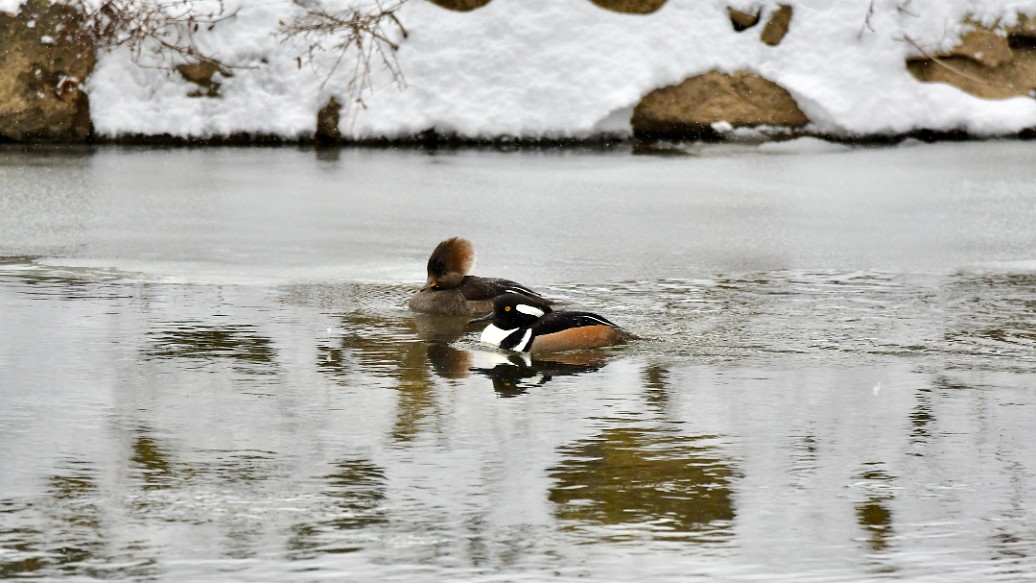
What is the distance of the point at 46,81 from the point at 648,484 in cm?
1057

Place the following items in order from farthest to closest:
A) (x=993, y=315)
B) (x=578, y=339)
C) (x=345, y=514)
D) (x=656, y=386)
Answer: (x=993, y=315) → (x=578, y=339) → (x=656, y=386) → (x=345, y=514)

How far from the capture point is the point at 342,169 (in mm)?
12617

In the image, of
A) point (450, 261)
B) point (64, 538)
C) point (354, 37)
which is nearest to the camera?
point (64, 538)

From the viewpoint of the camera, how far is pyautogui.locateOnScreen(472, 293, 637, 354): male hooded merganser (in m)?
6.91

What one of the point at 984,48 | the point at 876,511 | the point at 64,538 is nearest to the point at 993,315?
the point at 876,511

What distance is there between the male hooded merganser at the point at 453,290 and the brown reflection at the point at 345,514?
2.93 m

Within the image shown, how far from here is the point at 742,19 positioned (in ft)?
47.9

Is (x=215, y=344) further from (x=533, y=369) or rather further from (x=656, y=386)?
(x=656, y=386)

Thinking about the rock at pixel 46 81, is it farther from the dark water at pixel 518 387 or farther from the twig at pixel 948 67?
the twig at pixel 948 67

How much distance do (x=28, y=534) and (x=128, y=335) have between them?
2.94 meters

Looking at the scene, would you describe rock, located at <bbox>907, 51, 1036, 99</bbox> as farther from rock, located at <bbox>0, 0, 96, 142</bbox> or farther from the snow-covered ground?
rock, located at <bbox>0, 0, 96, 142</bbox>

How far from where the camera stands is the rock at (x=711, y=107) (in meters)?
14.1

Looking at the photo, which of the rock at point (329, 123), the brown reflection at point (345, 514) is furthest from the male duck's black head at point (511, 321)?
the rock at point (329, 123)

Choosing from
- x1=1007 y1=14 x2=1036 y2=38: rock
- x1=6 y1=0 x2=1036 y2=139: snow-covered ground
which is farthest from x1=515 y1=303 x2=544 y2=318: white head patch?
x1=1007 y1=14 x2=1036 y2=38: rock
